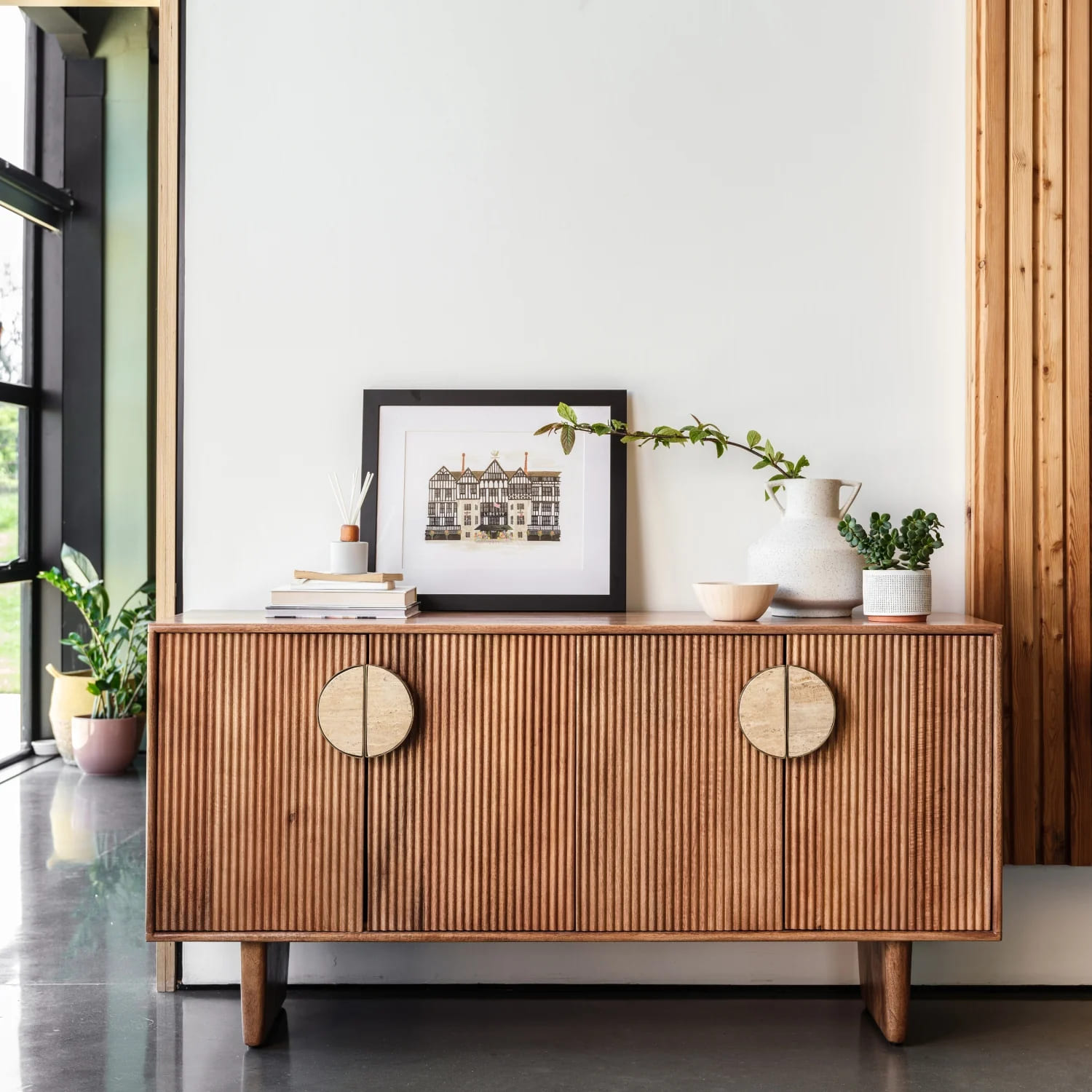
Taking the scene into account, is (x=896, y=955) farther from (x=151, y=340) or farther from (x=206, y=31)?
(x=151, y=340)

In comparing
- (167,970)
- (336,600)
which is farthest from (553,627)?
(167,970)

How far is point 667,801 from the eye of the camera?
6.68 ft

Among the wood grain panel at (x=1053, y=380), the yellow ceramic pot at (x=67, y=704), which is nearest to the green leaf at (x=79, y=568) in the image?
the yellow ceramic pot at (x=67, y=704)

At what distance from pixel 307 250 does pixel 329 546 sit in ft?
2.40

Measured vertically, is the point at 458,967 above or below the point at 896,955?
below

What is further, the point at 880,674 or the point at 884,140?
the point at 884,140

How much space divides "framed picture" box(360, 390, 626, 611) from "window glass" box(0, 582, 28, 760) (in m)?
3.44

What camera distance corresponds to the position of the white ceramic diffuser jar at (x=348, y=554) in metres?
2.25

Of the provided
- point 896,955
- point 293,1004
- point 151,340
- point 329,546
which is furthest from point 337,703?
point 151,340

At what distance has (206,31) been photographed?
2451mm

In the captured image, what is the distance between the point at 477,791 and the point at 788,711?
2.13 ft

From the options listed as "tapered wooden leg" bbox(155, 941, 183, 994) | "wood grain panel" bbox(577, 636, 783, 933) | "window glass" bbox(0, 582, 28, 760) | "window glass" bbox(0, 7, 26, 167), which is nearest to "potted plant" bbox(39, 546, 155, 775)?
"window glass" bbox(0, 582, 28, 760)

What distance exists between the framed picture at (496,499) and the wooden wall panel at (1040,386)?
3.02ft

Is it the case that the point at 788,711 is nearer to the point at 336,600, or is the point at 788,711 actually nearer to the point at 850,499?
the point at 850,499
